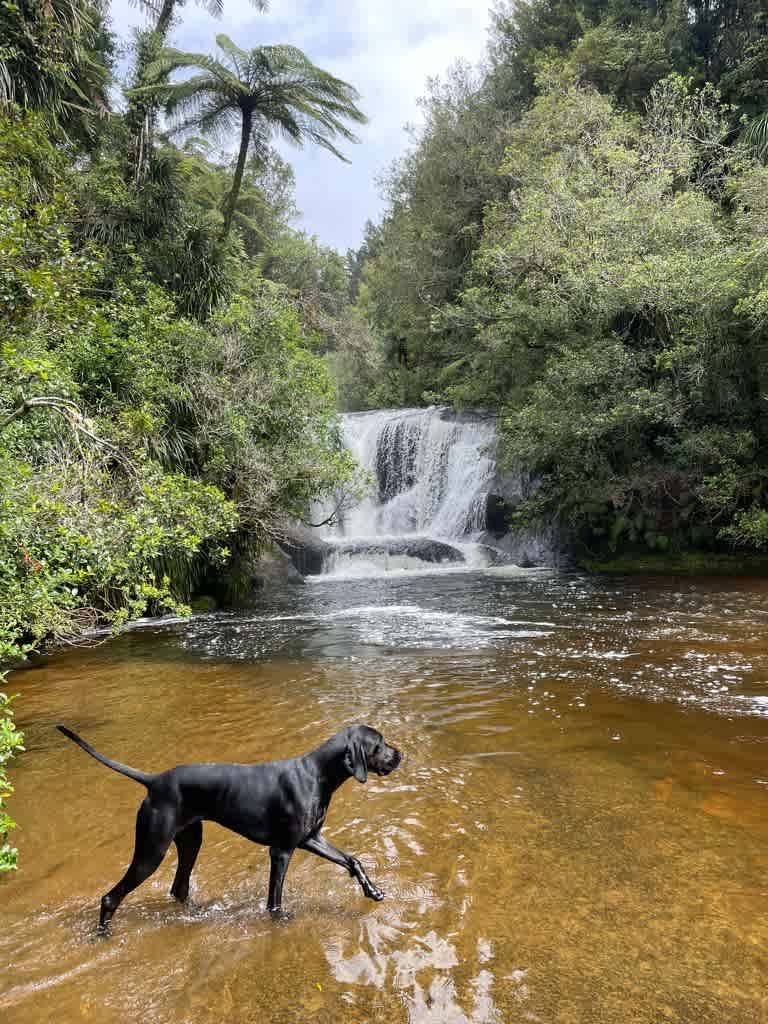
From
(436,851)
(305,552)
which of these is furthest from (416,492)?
(436,851)

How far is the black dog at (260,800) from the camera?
2.65 metres

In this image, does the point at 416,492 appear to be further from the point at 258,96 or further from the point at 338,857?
the point at 338,857

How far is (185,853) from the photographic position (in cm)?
292

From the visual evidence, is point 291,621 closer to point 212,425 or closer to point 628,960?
point 212,425

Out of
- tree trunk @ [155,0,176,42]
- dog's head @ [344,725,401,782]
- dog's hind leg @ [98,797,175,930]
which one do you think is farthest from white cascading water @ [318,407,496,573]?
dog's hind leg @ [98,797,175,930]

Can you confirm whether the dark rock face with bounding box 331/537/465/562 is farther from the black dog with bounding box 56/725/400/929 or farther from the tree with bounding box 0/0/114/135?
the black dog with bounding box 56/725/400/929

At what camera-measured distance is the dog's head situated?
108 inches

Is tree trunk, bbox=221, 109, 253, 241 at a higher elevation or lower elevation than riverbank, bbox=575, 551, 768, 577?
higher

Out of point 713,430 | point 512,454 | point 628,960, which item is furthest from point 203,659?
point 713,430

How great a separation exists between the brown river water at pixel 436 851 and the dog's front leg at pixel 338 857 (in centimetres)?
12

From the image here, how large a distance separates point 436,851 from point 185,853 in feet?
4.40

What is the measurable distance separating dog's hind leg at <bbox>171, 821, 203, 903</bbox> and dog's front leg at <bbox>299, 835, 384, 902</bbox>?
519mm

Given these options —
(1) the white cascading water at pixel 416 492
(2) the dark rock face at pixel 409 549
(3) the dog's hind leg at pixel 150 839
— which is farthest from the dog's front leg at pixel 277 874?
(2) the dark rock face at pixel 409 549

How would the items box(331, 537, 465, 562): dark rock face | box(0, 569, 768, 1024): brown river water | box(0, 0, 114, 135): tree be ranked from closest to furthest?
box(0, 569, 768, 1024): brown river water < box(0, 0, 114, 135): tree < box(331, 537, 465, 562): dark rock face
